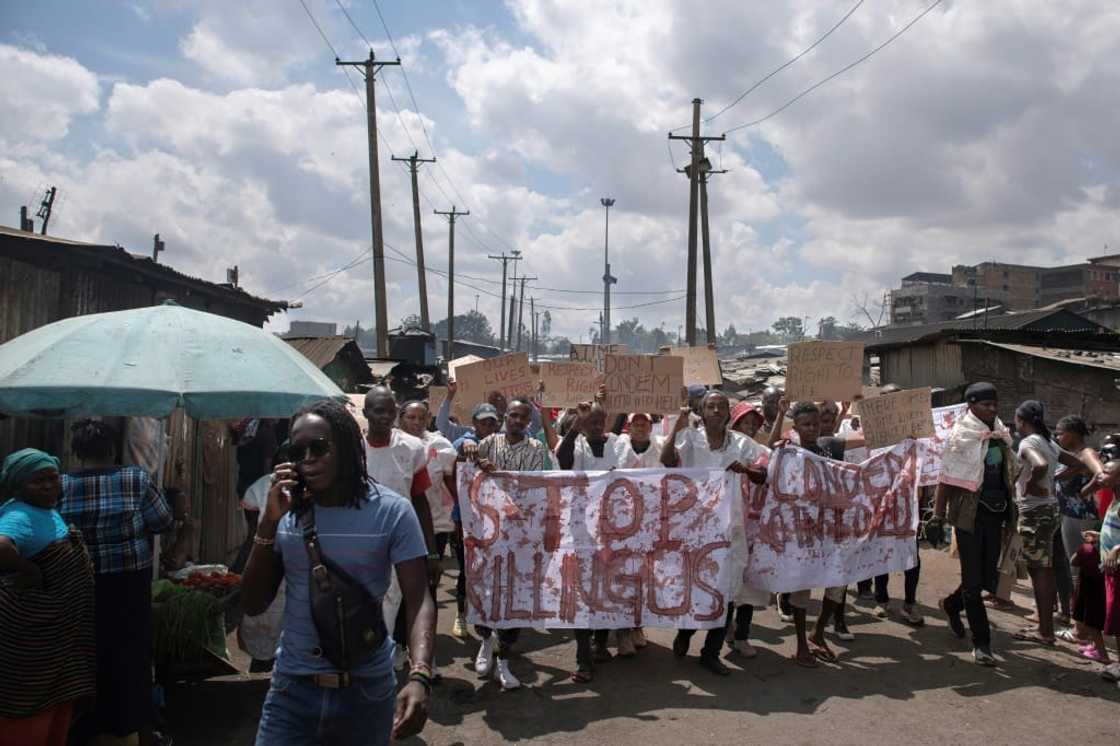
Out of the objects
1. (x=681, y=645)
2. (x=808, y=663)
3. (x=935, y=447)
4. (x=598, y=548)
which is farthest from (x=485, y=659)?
(x=935, y=447)

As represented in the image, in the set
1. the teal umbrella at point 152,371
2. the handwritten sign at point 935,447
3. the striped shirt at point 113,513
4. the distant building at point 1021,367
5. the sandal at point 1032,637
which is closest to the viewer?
the striped shirt at point 113,513

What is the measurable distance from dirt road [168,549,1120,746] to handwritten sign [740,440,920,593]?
654 mm

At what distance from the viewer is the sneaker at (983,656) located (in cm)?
601

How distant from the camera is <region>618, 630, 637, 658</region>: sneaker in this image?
6.23 meters

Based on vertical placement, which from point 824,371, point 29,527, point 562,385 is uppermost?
point 824,371

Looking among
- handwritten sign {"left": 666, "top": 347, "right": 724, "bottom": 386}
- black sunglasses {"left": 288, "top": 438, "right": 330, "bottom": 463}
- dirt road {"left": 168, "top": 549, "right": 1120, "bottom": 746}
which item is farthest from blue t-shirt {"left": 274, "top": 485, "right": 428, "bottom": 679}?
handwritten sign {"left": 666, "top": 347, "right": 724, "bottom": 386}

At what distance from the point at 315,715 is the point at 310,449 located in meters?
0.82

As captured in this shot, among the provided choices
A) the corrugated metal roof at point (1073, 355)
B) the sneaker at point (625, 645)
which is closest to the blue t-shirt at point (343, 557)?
the sneaker at point (625, 645)

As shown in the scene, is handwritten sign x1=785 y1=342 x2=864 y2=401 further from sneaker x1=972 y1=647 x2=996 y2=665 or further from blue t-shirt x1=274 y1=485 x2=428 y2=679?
blue t-shirt x1=274 y1=485 x2=428 y2=679

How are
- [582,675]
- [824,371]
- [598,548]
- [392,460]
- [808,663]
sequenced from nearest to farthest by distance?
[392,460] < [582,675] < [598,548] < [808,663] < [824,371]

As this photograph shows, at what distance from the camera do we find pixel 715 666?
5.85m

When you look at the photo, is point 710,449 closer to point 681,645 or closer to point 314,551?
point 681,645

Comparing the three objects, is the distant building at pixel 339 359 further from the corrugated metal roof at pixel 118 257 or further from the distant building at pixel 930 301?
the distant building at pixel 930 301

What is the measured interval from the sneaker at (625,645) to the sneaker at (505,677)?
0.93m
